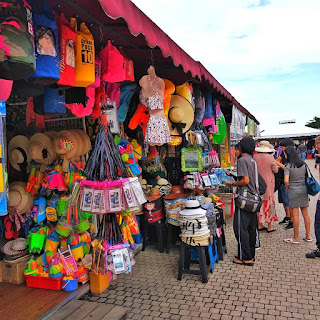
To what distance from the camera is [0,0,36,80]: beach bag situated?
160 cm

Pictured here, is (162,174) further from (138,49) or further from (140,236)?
(138,49)

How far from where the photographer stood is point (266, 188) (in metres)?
4.84

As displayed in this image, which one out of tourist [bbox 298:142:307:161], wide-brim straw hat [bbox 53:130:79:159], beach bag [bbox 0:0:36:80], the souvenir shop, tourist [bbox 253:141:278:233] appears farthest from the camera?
tourist [bbox 298:142:307:161]

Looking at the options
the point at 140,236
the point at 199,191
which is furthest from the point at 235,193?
the point at 140,236

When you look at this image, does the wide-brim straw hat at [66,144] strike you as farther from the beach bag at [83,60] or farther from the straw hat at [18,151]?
the beach bag at [83,60]

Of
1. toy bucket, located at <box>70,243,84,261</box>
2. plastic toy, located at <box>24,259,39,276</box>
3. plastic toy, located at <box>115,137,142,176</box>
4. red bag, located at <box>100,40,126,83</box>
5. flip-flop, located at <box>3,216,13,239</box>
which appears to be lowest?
plastic toy, located at <box>24,259,39,276</box>

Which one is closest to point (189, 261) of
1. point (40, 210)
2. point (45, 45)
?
point (40, 210)

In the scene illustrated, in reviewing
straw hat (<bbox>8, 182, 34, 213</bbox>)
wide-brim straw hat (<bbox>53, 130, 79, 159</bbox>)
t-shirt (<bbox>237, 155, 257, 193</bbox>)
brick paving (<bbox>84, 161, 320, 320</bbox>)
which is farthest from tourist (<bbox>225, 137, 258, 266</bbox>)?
straw hat (<bbox>8, 182, 34, 213</bbox>)

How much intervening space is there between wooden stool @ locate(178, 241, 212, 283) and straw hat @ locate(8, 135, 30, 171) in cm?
226

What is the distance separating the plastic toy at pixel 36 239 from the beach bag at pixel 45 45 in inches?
85.6

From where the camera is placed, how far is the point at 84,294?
368cm

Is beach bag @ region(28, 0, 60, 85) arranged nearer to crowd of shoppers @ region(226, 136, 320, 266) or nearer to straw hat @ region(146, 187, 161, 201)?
crowd of shoppers @ region(226, 136, 320, 266)

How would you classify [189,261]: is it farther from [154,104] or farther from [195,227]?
[154,104]

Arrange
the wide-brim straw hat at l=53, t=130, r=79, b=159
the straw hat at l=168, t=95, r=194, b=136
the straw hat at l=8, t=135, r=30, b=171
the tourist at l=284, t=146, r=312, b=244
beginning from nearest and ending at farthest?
1. the wide-brim straw hat at l=53, t=130, r=79, b=159
2. the straw hat at l=8, t=135, r=30, b=171
3. the straw hat at l=168, t=95, r=194, b=136
4. the tourist at l=284, t=146, r=312, b=244
